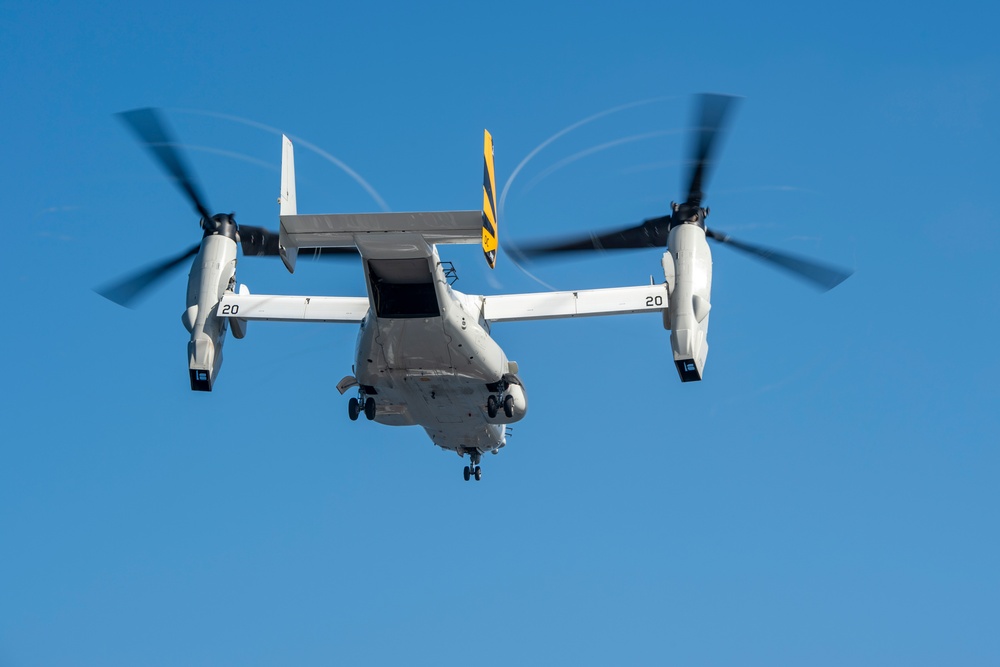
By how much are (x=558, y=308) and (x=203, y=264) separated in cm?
820

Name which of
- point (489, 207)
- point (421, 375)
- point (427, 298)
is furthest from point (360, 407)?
point (489, 207)

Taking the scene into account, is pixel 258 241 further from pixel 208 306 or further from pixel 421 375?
pixel 421 375

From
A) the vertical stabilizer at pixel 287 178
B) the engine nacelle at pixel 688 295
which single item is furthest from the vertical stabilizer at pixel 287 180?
the engine nacelle at pixel 688 295

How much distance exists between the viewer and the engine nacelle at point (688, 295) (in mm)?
27172

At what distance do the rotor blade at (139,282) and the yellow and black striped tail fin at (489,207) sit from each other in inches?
371

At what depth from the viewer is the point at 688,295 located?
2778cm

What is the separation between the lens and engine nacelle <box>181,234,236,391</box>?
28516mm

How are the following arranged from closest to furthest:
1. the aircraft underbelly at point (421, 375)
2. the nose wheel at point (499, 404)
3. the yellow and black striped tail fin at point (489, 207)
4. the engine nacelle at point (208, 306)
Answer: the yellow and black striped tail fin at point (489, 207)
the aircraft underbelly at point (421, 375)
the nose wheel at point (499, 404)
the engine nacelle at point (208, 306)

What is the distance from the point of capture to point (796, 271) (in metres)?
28.9

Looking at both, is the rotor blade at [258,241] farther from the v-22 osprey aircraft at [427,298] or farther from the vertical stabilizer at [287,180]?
the vertical stabilizer at [287,180]

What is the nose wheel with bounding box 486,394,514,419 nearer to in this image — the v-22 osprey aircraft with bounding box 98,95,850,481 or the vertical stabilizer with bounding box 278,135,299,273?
the v-22 osprey aircraft with bounding box 98,95,850,481

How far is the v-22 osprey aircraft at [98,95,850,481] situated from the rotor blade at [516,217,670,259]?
3 cm

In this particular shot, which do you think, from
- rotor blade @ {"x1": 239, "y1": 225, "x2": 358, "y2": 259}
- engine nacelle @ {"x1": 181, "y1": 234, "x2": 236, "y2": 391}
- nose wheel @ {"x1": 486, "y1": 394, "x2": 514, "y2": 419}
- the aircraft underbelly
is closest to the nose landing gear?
nose wheel @ {"x1": 486, "y1": 394, "x2": 514, "y2": 419}

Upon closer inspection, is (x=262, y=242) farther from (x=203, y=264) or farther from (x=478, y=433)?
(x=478, y=433)
